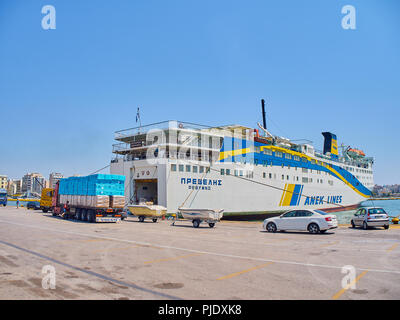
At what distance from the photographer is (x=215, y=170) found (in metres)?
31.8

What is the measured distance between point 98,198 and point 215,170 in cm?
1305

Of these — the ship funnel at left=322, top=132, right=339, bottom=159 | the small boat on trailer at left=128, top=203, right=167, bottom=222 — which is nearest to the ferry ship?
the small boat on trailer at left=128, top=203, right=167, bottom=222

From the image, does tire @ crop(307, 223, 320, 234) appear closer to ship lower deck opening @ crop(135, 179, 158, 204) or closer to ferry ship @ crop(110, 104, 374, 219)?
ferry ship @ crop(110, 104, 374, 219)

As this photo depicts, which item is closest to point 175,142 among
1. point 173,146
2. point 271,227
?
point 173,146

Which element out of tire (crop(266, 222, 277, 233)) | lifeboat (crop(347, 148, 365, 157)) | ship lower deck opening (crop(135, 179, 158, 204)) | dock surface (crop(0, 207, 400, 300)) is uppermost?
lifeboat (crop(347, 148, 365, 157))

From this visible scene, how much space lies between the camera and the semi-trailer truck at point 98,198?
22969 millimetres

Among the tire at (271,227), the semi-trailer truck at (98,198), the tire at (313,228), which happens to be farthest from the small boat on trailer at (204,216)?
the tire at (313,228)

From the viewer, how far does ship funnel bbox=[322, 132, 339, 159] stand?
193 feet

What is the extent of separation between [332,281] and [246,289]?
6.79 ft

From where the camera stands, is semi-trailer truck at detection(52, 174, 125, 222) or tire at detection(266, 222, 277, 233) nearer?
tire at detection(266, 222, 277, 233)

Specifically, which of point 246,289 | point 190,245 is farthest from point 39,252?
point 246,289

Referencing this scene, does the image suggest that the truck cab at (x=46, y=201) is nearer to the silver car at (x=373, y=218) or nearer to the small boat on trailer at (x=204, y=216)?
the small boat on trailer at (x=204, y=216)

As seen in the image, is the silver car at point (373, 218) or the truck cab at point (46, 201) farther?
the truck cab at point (46, 201)

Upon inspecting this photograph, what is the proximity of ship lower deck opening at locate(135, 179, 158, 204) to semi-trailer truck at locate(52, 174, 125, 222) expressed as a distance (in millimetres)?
7842
